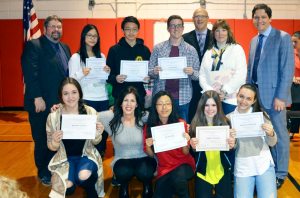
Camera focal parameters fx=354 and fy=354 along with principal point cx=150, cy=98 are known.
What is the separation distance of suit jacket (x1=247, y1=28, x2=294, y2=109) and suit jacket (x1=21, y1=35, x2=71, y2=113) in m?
2.48

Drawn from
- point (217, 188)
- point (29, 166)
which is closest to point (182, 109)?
point (217, 188)

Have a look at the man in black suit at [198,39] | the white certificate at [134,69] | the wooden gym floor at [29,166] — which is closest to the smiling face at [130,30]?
the white certificate at [134,69]

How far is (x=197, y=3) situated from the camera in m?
9.58

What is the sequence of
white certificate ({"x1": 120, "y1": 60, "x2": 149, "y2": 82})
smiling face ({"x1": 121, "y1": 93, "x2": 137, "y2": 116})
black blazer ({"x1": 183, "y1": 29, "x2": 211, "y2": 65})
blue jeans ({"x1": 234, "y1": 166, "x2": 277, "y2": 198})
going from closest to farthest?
1. blue jeans ({"x1": 234, "y1": 166, "x2": 277, "y2": 198})
2. smiling face ({"x1": 121, "y1": 93, "x2": 137, "y2": 116})
3. white certificate ({"x1": 120, "y1": 60, "x2": 149, "y2": 82})
4. black blazer ({"x1": 183, "y1": 29, "x2": 211, "y2": 65})

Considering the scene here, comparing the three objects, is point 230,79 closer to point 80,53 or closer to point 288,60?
point 288,60

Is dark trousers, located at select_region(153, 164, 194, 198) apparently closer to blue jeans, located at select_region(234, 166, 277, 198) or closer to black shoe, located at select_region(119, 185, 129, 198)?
black shoe, located at select_region(119, 185, 129, 198)

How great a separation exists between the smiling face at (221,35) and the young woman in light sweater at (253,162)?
735 millimetres

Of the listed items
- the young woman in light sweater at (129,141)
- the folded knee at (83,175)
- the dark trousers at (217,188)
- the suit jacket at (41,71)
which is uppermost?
the suit jacket at (41,71)

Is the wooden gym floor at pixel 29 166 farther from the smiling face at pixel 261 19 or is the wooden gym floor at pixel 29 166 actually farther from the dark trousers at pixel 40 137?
the smiling face at pixel 261 19

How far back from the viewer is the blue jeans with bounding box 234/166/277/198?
3.58 meters

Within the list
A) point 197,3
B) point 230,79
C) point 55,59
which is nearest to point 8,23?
point 197,3

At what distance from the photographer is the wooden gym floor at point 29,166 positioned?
427 cm

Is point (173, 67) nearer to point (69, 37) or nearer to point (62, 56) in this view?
point (62, 56)

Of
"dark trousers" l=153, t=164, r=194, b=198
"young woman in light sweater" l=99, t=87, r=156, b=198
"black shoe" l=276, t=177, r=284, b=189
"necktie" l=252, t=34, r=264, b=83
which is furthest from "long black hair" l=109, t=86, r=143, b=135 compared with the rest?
"black shoe" l=276, t=177, r=284, b=189
